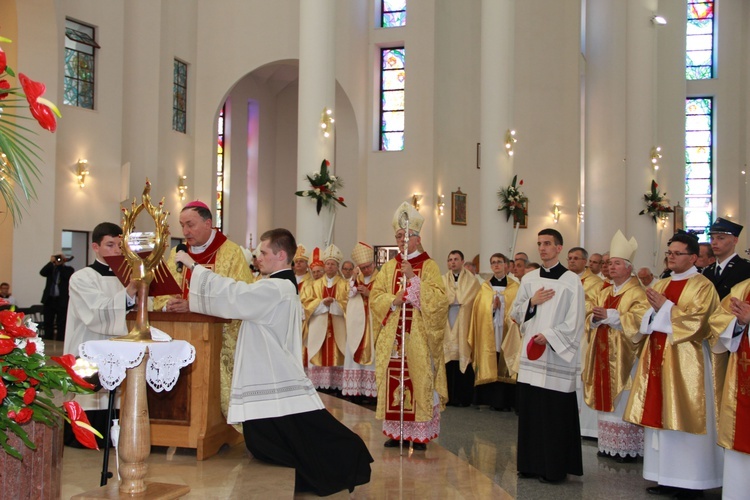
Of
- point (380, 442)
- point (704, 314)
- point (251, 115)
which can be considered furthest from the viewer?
point (251, 115)

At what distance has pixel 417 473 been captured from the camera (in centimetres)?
658

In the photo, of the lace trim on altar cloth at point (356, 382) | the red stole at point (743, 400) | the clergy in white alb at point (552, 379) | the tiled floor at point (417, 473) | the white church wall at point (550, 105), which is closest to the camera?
the tiled floor at point (417, 473)

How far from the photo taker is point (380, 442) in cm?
772

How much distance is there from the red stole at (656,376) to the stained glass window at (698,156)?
19805mm

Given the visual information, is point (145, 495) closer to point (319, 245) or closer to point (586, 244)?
point (319, 245)

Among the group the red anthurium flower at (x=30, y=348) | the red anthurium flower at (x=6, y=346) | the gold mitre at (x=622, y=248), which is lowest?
the red anthurium flower at (x=30, y=348)

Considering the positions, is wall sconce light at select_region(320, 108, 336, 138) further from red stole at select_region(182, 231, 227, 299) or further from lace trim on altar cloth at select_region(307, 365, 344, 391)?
red stole at select_region(182, 231, 227, 299)

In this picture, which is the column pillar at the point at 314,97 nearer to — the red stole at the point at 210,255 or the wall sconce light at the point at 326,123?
the wall sconce light at the point at 326,123

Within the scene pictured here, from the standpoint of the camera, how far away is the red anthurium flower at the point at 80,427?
248 centimetres

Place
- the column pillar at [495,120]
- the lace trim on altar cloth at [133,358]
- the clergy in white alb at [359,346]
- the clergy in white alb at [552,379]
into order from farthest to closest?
the column pillar at [495,120] < the clergy in white alb at [359,346] < the clergy in white alb at [552,379] < the lace trim on altar cloth at [133,358]

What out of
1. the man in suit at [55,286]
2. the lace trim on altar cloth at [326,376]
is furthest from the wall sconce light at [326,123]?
the man in suit at [55,286]

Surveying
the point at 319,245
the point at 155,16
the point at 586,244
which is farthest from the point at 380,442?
the point at 586,244

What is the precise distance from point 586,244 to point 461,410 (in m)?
12.3

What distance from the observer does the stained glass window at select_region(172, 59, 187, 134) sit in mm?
19578
